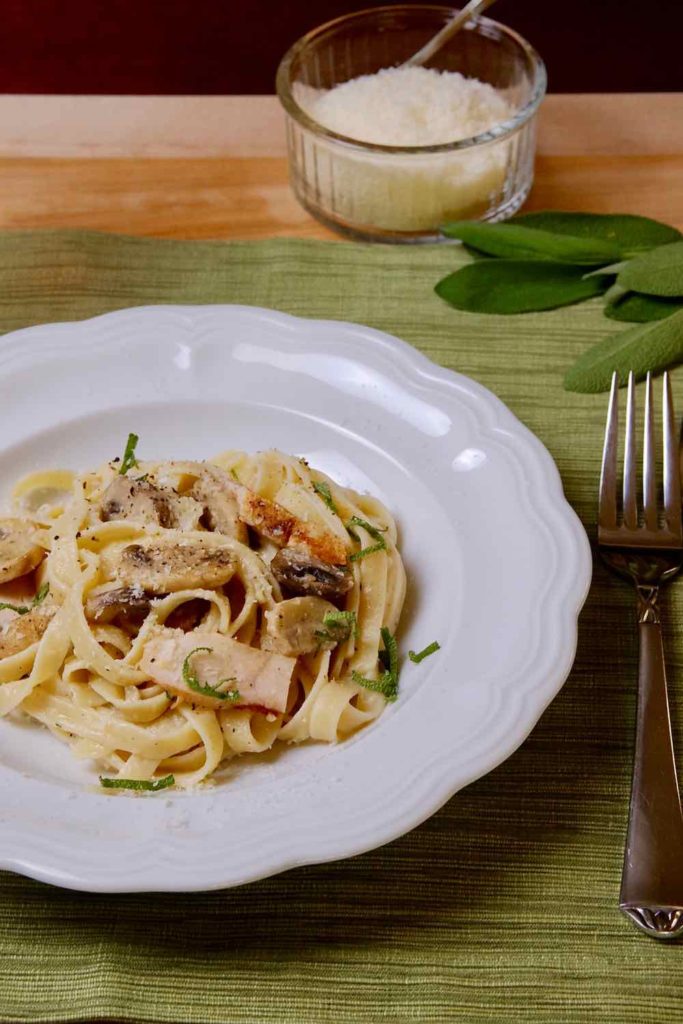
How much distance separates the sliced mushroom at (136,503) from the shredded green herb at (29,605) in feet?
0.78

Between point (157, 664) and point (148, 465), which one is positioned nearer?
point (157, 664)

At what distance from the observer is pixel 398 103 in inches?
169

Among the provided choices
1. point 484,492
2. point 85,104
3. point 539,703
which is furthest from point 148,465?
point 85,104

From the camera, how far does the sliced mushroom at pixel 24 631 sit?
283 cm

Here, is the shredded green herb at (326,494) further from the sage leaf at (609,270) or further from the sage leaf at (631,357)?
the sage leaf at (609,270)

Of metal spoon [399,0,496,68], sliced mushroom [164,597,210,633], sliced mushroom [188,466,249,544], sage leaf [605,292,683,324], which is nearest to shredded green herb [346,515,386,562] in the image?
sliced mushroom [188,466,249,544]

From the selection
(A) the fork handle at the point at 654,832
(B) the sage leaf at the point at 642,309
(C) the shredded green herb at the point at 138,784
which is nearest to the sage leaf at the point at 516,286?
(B) the sage leaf at the point at 642,309

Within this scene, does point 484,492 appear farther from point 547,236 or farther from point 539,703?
point 547,236

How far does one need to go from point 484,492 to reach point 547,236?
141 cm

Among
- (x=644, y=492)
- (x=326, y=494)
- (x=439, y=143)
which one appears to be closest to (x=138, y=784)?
(x=326, y=494)

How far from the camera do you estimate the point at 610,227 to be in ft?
13.9

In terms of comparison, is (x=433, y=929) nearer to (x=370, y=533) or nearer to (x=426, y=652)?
(x=426, y=652)

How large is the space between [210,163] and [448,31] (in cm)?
108

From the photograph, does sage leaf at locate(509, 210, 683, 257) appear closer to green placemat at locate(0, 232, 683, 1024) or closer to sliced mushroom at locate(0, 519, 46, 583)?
green placemat at locate(0, 232, 683, 1024)
